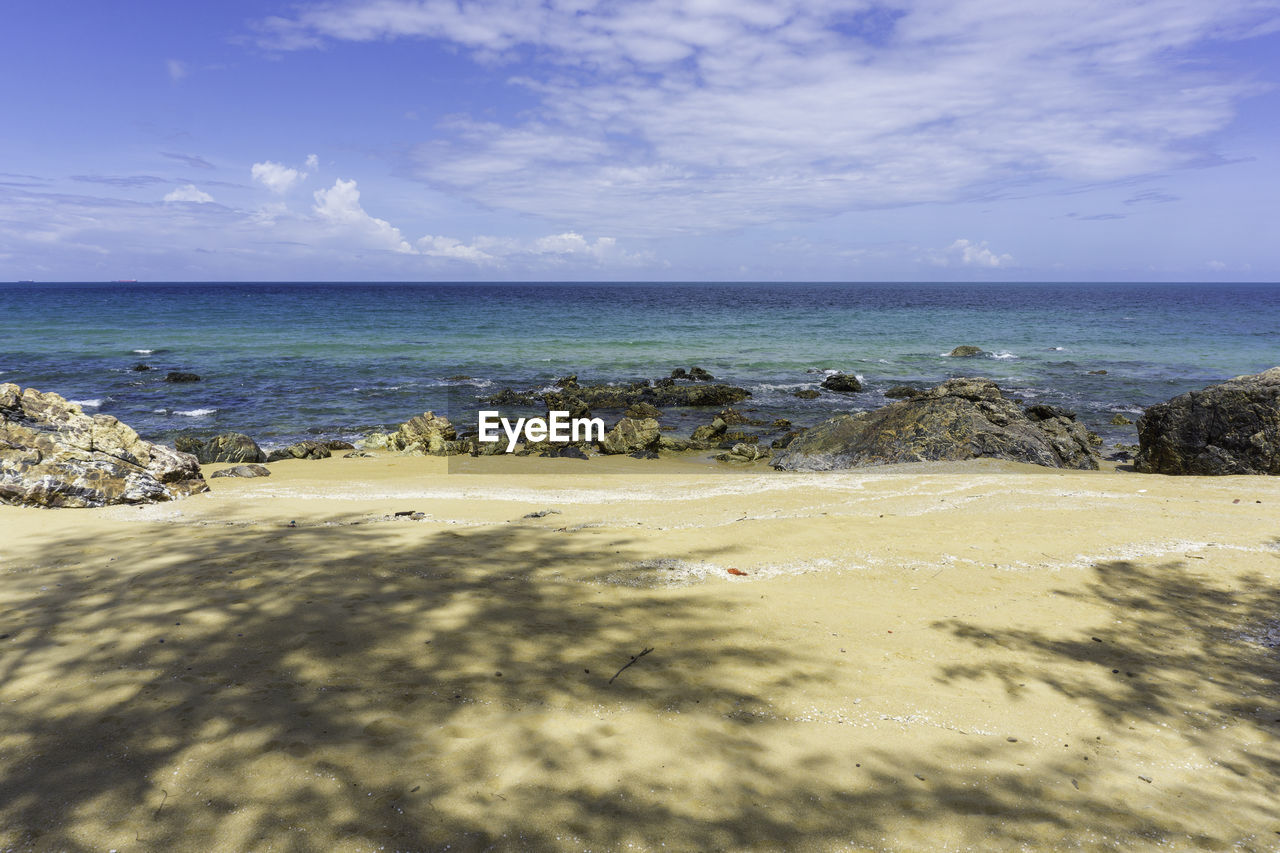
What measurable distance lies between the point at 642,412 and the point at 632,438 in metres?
4.40

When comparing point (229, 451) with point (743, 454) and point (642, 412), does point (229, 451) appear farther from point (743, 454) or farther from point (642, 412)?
point (743, 454)

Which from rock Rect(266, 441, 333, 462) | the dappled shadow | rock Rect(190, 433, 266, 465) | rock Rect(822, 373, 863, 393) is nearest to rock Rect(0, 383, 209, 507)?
the dappled shadow

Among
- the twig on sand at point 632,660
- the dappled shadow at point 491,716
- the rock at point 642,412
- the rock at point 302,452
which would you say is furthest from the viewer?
the rock at point 642,412

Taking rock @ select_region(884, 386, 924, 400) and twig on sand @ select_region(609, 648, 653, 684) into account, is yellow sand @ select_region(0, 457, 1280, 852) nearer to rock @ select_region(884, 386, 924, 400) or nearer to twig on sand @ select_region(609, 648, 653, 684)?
twig on sand @ select_region(609, 648, 653, 684)

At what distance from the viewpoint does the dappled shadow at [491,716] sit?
2553 millimetres

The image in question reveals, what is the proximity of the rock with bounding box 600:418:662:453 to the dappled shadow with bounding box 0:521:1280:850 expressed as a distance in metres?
10.3

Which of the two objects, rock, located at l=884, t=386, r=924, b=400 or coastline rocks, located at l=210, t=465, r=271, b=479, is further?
rock, located at l=884, t=386, r=924, b=400

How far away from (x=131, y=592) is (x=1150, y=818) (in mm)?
5864

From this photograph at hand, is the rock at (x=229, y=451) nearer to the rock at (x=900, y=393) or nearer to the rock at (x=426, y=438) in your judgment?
the rock at (x=426, y=438)

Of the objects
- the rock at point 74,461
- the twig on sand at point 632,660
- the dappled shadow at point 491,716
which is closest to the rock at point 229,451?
the rock at point 74,461

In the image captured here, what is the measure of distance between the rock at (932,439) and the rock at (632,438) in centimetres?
334

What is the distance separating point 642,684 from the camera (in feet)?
12.0

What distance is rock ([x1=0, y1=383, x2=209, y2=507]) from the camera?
24.5 feet

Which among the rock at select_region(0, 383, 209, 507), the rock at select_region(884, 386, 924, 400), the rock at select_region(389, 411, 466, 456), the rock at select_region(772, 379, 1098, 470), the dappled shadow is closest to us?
the dappled shadow
